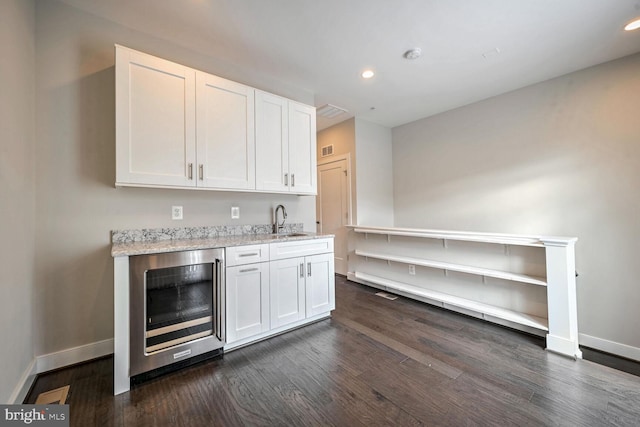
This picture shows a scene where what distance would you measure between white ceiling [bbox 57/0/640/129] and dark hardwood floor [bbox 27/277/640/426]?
110 inches

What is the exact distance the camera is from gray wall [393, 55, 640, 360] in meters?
2.46

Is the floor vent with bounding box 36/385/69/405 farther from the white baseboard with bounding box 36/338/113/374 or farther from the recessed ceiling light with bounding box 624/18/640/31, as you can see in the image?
the recessed ceiling light with bounding box 624/18/640/31

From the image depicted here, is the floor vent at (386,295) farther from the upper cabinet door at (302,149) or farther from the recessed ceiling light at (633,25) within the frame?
the recessed ceiling light at (633,25)

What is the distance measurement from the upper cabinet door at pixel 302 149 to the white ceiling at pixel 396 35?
471 millimetres

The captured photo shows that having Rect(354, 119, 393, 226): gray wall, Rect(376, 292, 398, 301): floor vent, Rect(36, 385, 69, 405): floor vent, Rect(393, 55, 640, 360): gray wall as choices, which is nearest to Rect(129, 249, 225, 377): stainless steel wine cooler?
Rect(36, 385, 69, 405): floor vent

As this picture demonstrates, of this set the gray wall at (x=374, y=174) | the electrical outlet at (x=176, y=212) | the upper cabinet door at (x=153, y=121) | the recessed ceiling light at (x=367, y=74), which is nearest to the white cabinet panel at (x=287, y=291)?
the electrical outlet at (x=176, y=212)

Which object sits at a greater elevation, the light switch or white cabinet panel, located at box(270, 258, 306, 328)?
the light switch

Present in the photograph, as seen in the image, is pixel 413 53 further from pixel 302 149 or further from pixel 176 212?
pixel 176 212

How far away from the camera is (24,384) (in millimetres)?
1593

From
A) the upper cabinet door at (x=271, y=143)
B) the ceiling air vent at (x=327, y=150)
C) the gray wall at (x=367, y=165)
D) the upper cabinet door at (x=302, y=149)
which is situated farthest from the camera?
the ceiling air vent at (x=327, y=150)

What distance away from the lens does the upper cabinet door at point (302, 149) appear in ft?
9.24

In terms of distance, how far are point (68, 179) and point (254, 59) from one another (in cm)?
198

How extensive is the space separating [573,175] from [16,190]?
16.2ft

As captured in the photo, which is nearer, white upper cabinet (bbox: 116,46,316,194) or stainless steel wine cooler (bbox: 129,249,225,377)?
stainless steel wine cooler (bbox: 129,249,225,377)
